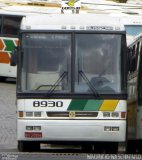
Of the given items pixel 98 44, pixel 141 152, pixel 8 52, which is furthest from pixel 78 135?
pixel 8 52

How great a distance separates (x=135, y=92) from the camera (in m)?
17.2

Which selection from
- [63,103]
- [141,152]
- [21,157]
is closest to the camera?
[21,157]

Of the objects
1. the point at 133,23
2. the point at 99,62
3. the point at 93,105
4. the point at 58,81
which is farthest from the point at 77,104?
the point at 133,23

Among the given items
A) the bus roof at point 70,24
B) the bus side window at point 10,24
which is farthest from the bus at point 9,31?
the bus roof at point 70,24

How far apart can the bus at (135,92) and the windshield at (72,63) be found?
40cm

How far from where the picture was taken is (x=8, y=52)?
108 ft

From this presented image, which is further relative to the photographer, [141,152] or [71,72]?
[141,152]

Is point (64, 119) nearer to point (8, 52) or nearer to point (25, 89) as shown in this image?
point (25, 89)

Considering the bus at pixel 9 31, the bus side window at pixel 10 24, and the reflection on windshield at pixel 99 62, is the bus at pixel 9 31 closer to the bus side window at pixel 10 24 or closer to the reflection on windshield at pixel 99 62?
the bus side window at pixel 10 24

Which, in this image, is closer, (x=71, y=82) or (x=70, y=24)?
(x=71, y=82)

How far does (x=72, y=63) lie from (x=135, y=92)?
188 centimetres

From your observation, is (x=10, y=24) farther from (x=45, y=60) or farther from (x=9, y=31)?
(x=45, y=60)

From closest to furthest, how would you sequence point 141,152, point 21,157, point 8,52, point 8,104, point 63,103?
point 21,157 → point 63,103 → point 141,152 → point 8,104 → point 8,52

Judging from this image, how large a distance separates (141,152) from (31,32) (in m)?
4.19
